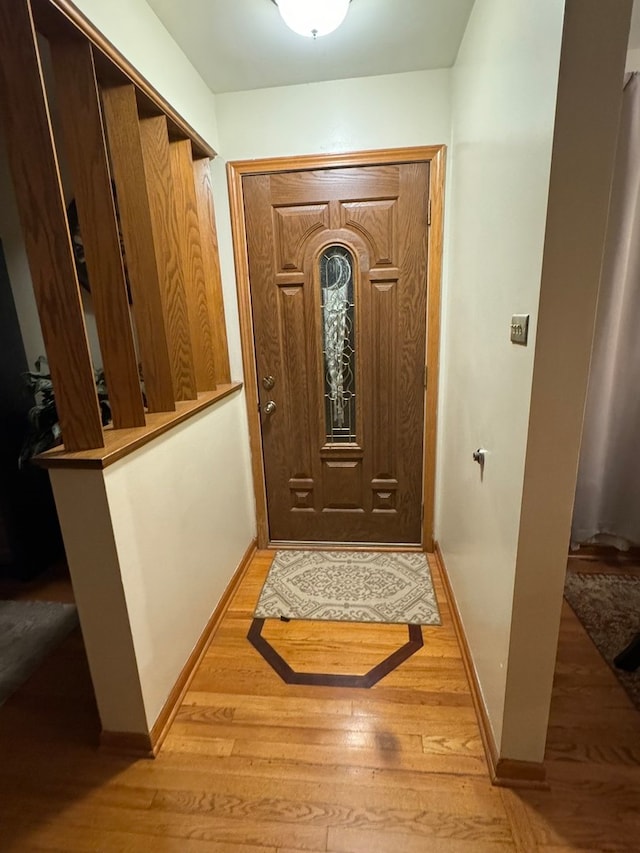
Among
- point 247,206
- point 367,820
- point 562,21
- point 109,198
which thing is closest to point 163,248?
point 109,198

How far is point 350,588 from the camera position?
2100mm

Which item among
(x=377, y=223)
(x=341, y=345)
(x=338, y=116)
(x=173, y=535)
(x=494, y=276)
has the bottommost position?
(x=173, y=535)

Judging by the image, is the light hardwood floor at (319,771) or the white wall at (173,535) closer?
the light hardwood floor at (319,771)

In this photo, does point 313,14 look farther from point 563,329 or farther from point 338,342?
point 563,329

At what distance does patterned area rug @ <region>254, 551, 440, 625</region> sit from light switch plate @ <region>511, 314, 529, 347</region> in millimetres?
1386

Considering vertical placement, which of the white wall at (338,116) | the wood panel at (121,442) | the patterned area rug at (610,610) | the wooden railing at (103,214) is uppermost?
the white wall at (338,116)

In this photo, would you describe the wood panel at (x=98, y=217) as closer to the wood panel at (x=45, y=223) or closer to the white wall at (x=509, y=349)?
the wood panel at (x=45, y=223)

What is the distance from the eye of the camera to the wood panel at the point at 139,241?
136 centimetres

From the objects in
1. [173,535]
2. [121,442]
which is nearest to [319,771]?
[173,535]

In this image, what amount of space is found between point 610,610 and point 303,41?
2.86 m

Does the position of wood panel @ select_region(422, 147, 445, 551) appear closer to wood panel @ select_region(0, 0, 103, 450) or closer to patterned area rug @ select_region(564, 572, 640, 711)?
patterned area rug @ select_region(564, 572, 640, 711)

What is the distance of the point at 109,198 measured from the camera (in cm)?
122

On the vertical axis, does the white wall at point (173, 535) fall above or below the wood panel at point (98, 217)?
below

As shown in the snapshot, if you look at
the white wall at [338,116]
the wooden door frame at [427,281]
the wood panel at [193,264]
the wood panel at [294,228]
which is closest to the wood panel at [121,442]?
the wood panel at [193,264]
